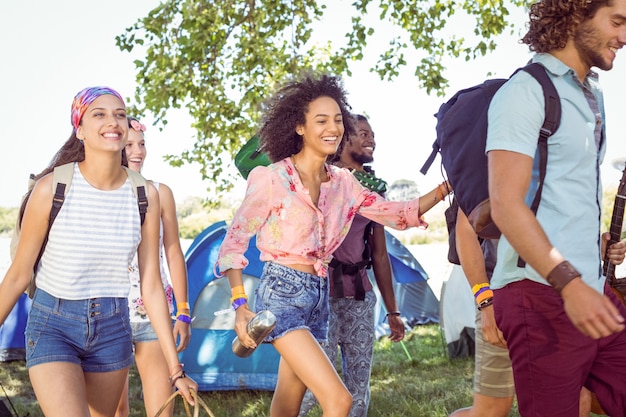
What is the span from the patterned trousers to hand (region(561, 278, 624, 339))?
273 cm

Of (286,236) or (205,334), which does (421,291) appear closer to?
(205,334)

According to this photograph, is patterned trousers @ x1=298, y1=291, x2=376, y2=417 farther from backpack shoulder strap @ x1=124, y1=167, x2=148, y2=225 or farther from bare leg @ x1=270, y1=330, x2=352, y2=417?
backpack shoulder strap @ x1=124, y1=167, x2=148, y2=225

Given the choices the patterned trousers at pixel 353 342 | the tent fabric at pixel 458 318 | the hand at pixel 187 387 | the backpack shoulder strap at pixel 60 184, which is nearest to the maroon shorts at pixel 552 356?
the hand at pixel 187 387

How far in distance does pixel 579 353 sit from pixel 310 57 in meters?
10.4

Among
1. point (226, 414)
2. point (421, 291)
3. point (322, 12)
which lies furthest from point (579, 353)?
point (322, 12)

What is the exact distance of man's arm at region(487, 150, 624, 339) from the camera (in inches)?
91.7

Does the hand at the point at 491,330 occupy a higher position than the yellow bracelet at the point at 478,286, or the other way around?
the yellow bracelet at the point at 478,286

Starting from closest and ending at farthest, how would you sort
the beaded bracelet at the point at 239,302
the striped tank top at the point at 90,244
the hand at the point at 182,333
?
the striped tank top at the point at 90,244 → the beaded bracelet at the point at 239,302 → the hand at the point at 182,333

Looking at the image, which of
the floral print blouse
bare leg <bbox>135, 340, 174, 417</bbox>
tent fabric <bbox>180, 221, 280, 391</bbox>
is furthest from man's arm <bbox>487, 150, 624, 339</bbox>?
tent fabric <bbox>180, 221, 280, 391</bbox>

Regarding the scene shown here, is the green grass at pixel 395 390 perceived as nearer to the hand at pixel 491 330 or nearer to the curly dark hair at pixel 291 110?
the curly dark hair at pixel 291 110

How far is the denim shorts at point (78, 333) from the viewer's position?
3402 mm

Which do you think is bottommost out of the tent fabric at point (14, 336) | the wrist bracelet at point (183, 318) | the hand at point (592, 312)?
the tent fabric at point (14, 336)

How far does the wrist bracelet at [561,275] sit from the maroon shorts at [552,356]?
30cm

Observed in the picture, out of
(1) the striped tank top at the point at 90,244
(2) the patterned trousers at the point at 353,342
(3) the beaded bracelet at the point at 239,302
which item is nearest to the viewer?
(1) the striped tank top at the point at 90,244
